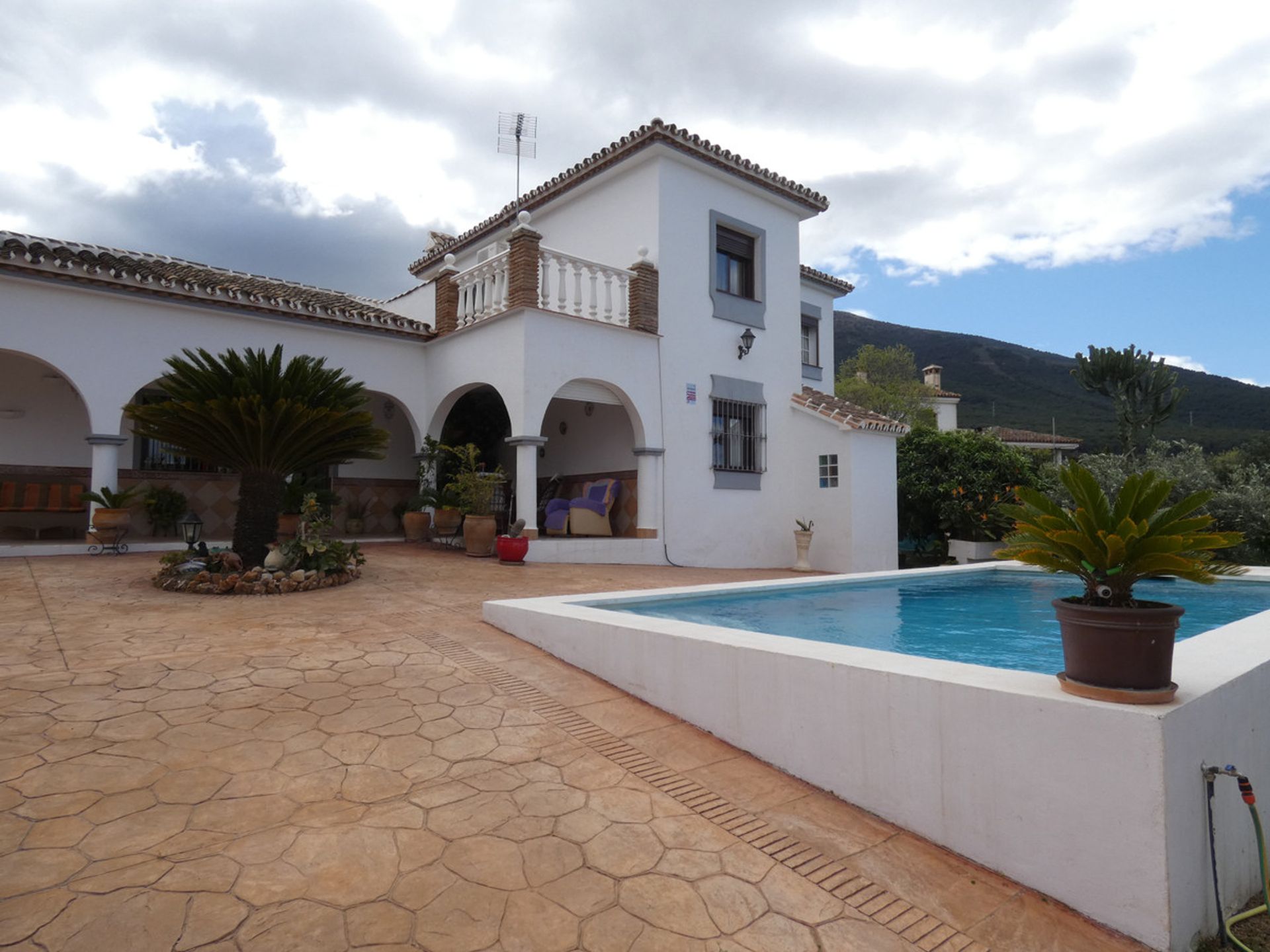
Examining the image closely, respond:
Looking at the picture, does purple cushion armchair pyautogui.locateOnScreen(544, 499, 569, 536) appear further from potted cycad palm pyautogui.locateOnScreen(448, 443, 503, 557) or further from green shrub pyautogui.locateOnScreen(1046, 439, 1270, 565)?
green shrub pyautogui.locateOnScreen(1046, 439, 1270, 565)

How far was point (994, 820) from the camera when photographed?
2451mm

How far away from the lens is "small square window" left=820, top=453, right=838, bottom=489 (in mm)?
12242

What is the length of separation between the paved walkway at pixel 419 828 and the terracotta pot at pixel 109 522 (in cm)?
568

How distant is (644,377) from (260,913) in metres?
9.79

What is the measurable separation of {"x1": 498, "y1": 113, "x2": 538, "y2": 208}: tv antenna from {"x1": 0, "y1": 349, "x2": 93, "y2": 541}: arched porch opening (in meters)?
9.25

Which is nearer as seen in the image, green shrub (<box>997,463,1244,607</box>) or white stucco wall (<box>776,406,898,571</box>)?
green shrub (<box>997,463,1244,607</box>)

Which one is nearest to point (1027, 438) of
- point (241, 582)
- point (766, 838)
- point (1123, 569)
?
point (241, 582)

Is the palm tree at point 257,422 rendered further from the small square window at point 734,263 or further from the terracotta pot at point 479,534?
the small square window at point 734,263

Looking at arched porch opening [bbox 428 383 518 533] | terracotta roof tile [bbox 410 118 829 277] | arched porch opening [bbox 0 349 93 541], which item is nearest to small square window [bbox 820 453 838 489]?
terracotta roof tile [bbox 410 118 829 277]

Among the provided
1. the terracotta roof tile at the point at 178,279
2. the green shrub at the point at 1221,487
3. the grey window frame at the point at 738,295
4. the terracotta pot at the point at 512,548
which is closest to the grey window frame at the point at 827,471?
the grey window frame at the point at 738,295

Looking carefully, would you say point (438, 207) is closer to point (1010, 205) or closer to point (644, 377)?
point (644, 377)

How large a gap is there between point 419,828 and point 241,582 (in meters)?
4.91

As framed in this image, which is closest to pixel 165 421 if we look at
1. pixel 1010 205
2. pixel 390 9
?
pixel 390 9

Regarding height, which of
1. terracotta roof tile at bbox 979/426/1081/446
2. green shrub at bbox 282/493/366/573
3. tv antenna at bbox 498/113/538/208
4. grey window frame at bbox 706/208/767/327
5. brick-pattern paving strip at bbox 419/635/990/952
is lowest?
brick-pattern paving strip at bbox 419/635/990/952
